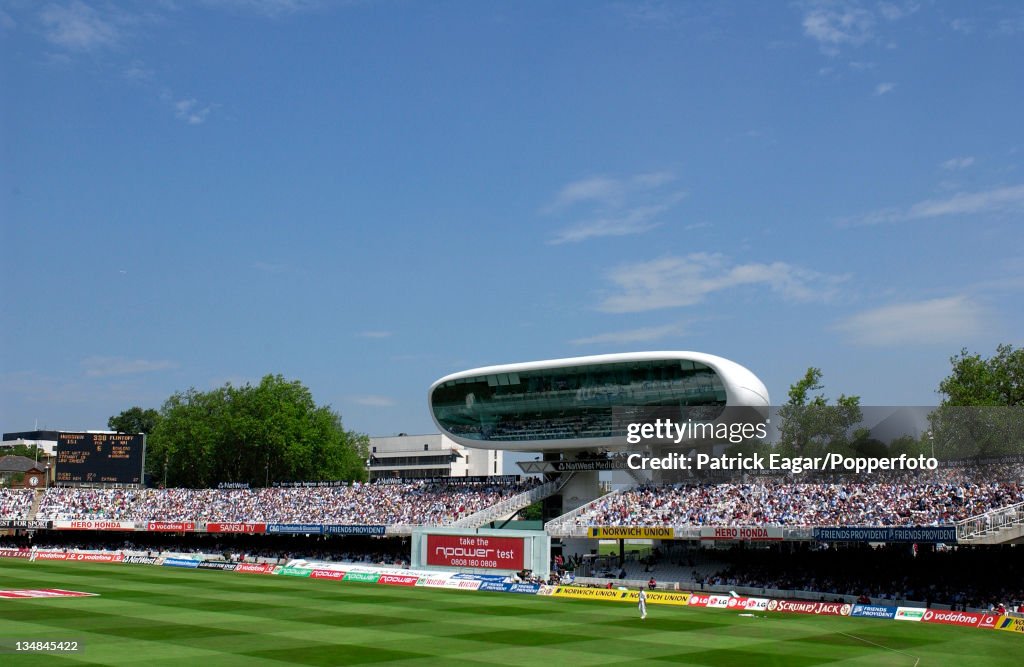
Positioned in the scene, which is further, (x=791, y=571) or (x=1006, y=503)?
(x=791, y=571)

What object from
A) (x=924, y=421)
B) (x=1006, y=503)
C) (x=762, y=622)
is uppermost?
(x=924, y=421)

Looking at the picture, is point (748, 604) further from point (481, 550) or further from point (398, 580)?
point (398, 580)

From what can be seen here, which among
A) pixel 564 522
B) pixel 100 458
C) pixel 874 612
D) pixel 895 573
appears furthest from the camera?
pixel 100 458

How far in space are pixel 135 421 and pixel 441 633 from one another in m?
148

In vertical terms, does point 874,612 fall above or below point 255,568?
above

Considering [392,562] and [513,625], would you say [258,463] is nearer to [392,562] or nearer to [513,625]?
[392,562]

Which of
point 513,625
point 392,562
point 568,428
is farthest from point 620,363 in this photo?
point 513,625

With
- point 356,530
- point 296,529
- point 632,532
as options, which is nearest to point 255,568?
point 296,529

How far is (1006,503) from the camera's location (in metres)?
40.4

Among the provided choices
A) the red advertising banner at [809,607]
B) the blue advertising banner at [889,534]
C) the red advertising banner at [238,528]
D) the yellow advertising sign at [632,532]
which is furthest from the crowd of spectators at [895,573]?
the red advertising banner at [238,528]

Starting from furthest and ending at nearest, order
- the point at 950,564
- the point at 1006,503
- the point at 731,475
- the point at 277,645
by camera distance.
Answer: the point at 731,475 < the point at 950,564 < the point at 1006,503 < the point at 277,645

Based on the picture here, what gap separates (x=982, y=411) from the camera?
5700cm

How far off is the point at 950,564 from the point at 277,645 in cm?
3218

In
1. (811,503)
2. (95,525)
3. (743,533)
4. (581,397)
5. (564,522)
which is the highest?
(581,397)
